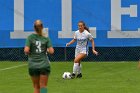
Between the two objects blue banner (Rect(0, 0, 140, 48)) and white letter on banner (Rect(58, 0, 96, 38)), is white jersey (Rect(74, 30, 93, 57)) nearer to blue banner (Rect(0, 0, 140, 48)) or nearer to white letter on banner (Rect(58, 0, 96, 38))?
blue banner (Rect(0, 0, 140, 48))

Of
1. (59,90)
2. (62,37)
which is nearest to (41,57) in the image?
(59,90)

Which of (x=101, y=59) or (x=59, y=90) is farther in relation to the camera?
(x=101, y=59)

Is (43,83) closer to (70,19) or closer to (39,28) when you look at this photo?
(39,28)

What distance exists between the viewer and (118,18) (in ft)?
83.9

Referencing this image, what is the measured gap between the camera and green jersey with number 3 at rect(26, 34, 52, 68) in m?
11.0

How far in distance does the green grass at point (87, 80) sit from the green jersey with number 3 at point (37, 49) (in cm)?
324

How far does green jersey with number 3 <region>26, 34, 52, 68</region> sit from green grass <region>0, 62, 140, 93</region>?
3.24 m

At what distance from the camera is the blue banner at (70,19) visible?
2530cm

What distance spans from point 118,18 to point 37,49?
14.9 metres

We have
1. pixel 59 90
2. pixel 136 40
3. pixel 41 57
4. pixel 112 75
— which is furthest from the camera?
pixel 136 40

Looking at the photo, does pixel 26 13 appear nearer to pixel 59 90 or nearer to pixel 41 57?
pixel 59 90

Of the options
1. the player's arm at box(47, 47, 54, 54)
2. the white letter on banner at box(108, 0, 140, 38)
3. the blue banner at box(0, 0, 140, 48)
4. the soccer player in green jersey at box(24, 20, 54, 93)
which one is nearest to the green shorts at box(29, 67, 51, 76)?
the soccer player in green jersey at box(24, 20, 54, 93)

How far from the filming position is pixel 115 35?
2528 cm

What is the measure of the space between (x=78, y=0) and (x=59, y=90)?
39.2 ft
